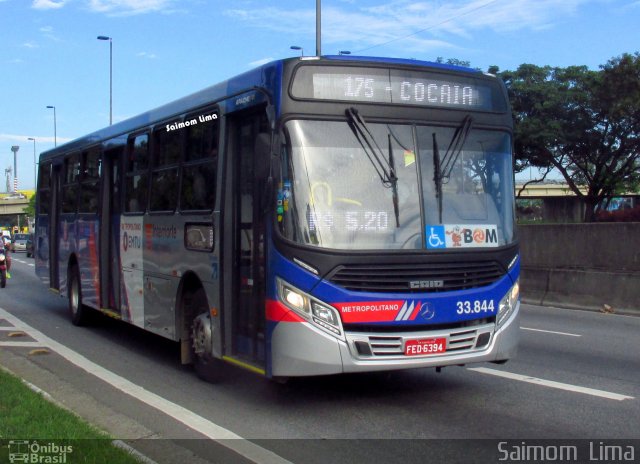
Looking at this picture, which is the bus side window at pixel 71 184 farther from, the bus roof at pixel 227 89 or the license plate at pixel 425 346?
the license plate at pixel 425 346

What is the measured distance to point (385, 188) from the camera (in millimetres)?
6996

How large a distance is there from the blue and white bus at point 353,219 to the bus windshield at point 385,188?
1 centimetres

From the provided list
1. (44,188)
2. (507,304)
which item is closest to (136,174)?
(507,304)

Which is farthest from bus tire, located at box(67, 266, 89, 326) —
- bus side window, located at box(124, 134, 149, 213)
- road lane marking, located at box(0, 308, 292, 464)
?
bus side window, located at box(124, 134, 149, 213)

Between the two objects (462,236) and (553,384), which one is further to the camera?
(553,384)

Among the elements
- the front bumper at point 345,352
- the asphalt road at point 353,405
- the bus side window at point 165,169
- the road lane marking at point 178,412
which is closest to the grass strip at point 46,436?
the asphalt road at point 353,405

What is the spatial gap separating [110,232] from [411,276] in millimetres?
6446

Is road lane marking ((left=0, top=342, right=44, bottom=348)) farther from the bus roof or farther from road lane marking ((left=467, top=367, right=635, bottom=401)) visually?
road lane marking ((left=467, top=367, right=635, bottom=401))

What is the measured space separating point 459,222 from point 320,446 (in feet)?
7.86

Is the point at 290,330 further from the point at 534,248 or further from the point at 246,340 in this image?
the point at 534,248

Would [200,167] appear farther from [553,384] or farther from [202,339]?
[553,384]

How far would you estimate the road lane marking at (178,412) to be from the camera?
6.02 metres

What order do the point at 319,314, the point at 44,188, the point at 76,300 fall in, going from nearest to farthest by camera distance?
the point at 319,314 < the point at 76,300 < the point at 44,188

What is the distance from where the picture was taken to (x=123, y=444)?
5910 mm
